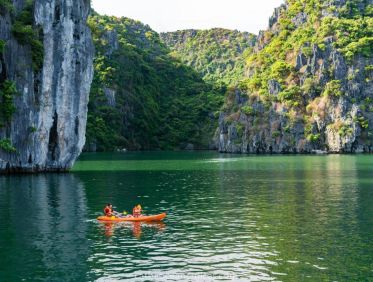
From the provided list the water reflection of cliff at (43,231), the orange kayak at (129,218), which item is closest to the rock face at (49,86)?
the water reflection of cliff at (43,231)

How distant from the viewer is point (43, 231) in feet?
122

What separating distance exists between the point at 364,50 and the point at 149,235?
17956 centimetres

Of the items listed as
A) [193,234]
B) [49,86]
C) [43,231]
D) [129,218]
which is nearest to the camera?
[193,234]

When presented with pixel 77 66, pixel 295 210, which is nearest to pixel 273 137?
pixel 77 66

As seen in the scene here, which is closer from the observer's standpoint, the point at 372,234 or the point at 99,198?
the point at 372,234

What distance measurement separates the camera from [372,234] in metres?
35.6

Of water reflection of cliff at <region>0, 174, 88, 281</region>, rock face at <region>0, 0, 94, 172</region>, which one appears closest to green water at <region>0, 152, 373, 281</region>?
water reflection of cliff at <region>0, 174, 88, 281</region>

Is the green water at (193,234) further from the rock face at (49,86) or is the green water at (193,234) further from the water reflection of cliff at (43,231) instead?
the rock face at (49,86)

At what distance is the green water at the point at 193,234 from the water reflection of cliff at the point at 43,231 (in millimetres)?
63

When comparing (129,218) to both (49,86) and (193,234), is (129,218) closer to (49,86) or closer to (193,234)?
(193,234)

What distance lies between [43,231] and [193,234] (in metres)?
10.4

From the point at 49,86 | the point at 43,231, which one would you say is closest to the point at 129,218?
the point at 43,231

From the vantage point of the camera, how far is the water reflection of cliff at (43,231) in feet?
91.0

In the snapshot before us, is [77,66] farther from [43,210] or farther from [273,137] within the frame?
[273,137]
